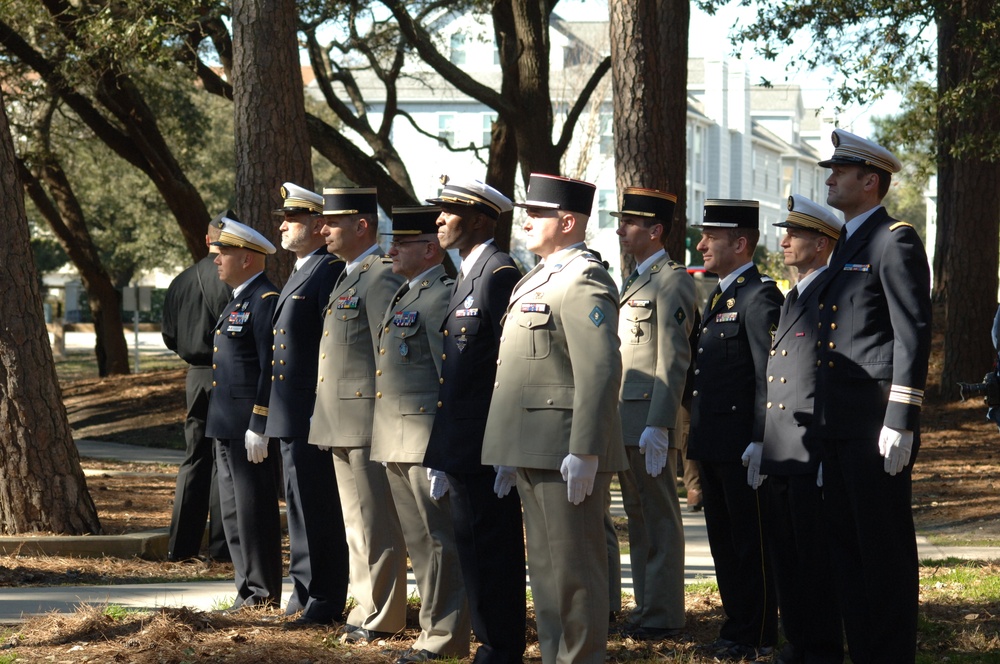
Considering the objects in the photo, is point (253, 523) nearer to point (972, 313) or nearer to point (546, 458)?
point (546, 458)

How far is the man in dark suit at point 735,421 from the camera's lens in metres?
6.43

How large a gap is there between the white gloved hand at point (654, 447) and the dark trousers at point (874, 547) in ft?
3.94

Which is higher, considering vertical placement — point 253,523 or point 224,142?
point 224,142

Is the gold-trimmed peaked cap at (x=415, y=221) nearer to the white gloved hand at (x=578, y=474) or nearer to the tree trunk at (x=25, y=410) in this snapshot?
the white gloved hand at (x=578, y=474)

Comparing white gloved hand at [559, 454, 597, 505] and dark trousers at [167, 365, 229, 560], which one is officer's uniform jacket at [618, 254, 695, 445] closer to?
white gloved hand at [559, 454, 597, 505]

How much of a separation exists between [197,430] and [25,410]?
1269 millimetres

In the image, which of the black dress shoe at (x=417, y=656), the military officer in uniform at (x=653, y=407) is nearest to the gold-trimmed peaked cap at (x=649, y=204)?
the military officer in uniform at (x=653, y=407)

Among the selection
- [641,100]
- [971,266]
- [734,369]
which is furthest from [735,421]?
[971,266]

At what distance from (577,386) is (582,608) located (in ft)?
3.01

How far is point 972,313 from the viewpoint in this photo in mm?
18984

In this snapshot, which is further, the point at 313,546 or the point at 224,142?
the point at 224,142

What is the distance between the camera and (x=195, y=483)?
367 inches

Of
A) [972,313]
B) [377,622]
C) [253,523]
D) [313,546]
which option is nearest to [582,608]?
[377,622]

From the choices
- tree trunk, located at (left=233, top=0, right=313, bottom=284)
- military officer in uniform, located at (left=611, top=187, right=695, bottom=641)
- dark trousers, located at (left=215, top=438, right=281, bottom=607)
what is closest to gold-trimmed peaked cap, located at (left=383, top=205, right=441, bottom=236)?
military officer in uniform, located at (left=611, top=187, right=695, bottom=641)
